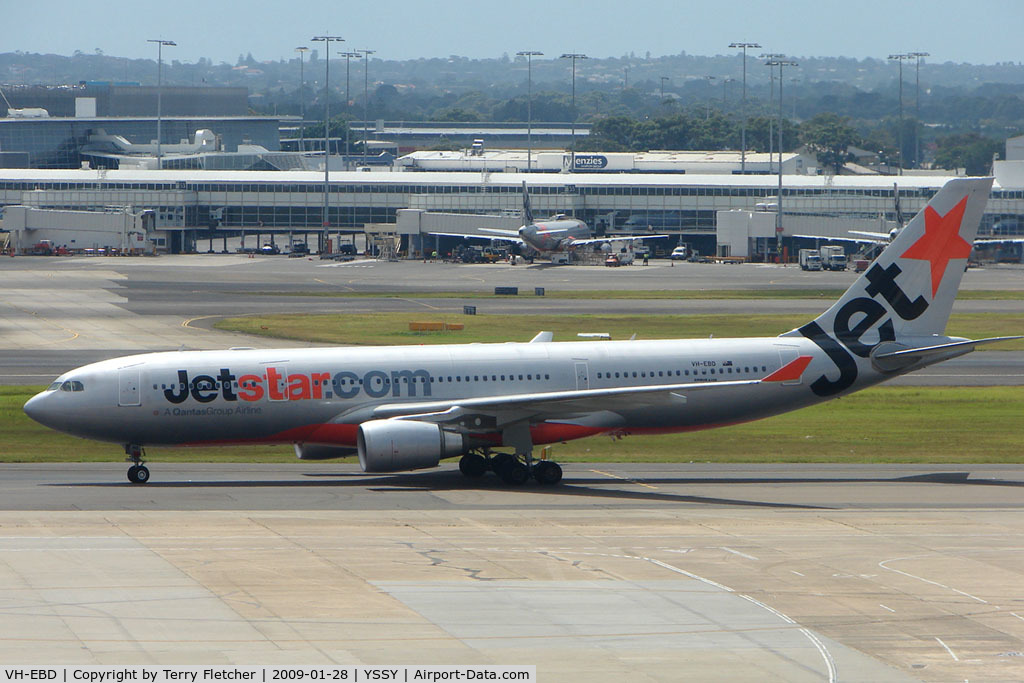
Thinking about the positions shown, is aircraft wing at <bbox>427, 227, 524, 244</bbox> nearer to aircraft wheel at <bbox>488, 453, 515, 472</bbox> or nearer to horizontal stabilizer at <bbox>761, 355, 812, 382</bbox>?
horizontal stabilizer at <bbox>761, 355, 812, 382</bbox>

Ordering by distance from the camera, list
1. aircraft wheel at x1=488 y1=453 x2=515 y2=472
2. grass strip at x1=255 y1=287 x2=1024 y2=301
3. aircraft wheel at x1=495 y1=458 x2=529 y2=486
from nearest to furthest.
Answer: aircraft wheel at x1=495 y1=458 x2=529 y2=486 → aircraft wheel at x1=488 y1=453 x2=515 y2=472 → grass strip at x1=255 y1=287 x2=1024 y2=301

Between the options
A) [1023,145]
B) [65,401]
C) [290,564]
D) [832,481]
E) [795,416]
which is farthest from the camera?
[1023,145]

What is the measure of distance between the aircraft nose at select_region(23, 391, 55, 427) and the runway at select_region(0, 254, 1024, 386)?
23.6 m

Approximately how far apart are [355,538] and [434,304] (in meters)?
70.0

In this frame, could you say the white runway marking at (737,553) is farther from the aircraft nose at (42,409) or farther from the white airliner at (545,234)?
the white airliner at (545,234)

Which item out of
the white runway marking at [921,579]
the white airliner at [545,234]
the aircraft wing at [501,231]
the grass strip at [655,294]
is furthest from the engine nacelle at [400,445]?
the aircraft wing at [501,231]

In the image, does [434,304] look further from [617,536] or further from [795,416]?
[617,536]

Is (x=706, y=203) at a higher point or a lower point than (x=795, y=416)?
higher

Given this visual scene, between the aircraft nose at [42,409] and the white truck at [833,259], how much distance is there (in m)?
108

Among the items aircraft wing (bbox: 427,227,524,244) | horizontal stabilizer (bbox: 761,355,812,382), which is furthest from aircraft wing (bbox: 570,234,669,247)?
horizontal stabilizer (bbox: 761,355,812,382)

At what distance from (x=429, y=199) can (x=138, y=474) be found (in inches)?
5191

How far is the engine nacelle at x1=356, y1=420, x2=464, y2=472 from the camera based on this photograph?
37.0 metres

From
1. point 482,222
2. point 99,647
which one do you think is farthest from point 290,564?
point 482,222

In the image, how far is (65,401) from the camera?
37750 mm
